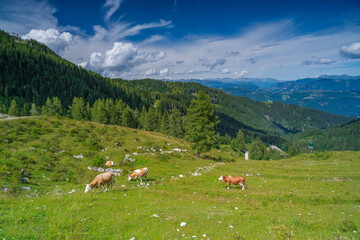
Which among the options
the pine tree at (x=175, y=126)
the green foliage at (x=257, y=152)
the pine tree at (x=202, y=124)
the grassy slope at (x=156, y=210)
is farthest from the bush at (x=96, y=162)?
the green foliage at (x=257, y=152)

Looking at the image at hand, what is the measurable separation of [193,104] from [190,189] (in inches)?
998

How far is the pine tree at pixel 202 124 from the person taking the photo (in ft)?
120

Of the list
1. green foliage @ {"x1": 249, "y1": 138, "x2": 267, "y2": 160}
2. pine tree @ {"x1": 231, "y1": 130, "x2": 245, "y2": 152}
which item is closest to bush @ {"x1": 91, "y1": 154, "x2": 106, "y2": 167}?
green foliage @ {"x1": 249, "y1": 138, "x2": 267, "y2": 160}

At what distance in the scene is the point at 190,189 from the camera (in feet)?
54.2

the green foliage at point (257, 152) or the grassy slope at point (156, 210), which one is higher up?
the grassy slope at point (156, 210)

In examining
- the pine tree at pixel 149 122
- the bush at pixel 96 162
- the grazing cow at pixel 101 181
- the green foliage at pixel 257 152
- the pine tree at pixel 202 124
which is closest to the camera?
the grazing cow at pixel 101 181

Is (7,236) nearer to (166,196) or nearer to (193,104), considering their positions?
(166,196)

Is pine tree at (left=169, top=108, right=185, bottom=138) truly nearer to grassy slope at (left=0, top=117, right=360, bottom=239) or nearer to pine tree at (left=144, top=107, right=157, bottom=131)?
pine tree at (left=144, top=107, right=157, bottom=131)

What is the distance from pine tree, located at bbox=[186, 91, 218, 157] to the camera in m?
36.7

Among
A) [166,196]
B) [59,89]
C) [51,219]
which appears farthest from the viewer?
[59,89]

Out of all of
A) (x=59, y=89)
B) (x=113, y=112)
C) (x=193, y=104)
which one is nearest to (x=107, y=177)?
(x=193, y=104)

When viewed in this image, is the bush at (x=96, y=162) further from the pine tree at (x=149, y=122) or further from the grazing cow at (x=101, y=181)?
the pine tree at (x=149, y=122)

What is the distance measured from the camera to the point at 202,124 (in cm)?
3716

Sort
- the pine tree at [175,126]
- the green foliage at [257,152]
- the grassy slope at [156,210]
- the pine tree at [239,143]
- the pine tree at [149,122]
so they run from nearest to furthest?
the grassy slope at [156,210]
the pine tree at [175,126]
the pine tree at [149,122]
the green foliage at [257,152]
the pine tree at [239,143]
